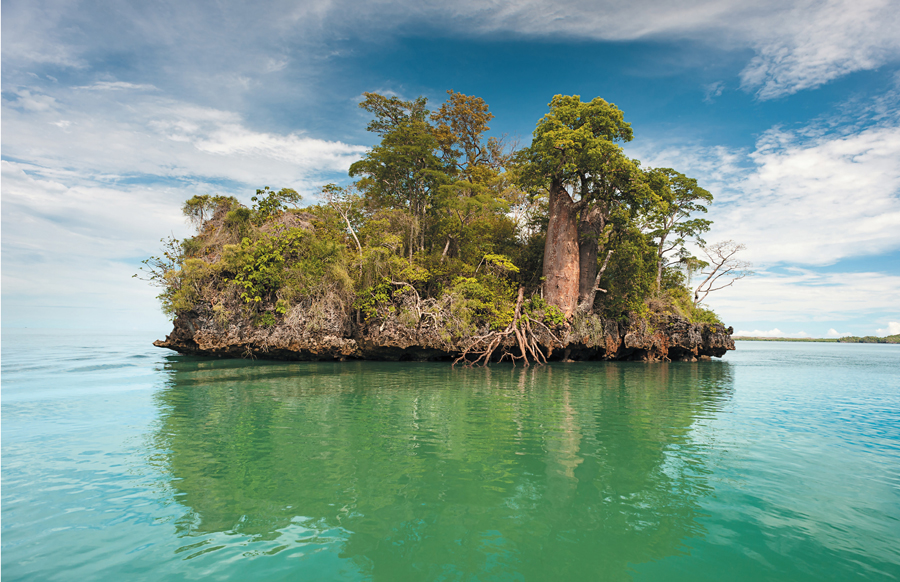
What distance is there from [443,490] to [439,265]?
67.5 feet

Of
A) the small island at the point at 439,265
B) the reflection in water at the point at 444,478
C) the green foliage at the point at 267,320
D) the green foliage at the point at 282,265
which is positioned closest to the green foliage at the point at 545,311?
the small island at the point at 439,265

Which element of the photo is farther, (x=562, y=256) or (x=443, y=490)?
(x=562, y=256)

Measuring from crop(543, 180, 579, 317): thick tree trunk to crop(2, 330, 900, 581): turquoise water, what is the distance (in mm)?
12870

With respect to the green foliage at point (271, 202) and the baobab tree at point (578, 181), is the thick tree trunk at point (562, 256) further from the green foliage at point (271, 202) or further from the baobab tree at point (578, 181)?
the green foliage at point (271, 202)

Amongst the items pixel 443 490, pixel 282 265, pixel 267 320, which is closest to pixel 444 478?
pixel 443 490

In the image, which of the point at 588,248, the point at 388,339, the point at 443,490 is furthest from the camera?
the point at 588,248

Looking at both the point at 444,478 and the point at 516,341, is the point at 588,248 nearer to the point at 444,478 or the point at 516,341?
A: the point at 516,341

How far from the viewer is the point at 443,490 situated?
5.65 meters

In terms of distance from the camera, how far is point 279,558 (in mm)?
3996

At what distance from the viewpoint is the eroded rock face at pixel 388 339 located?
23.2 m

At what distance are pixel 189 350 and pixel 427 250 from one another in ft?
60.9

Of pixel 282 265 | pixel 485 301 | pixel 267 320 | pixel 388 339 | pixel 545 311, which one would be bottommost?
pixel 388 339

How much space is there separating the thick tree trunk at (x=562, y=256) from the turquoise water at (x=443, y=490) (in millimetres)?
12870

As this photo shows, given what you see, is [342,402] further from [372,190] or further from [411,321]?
[372,190]
